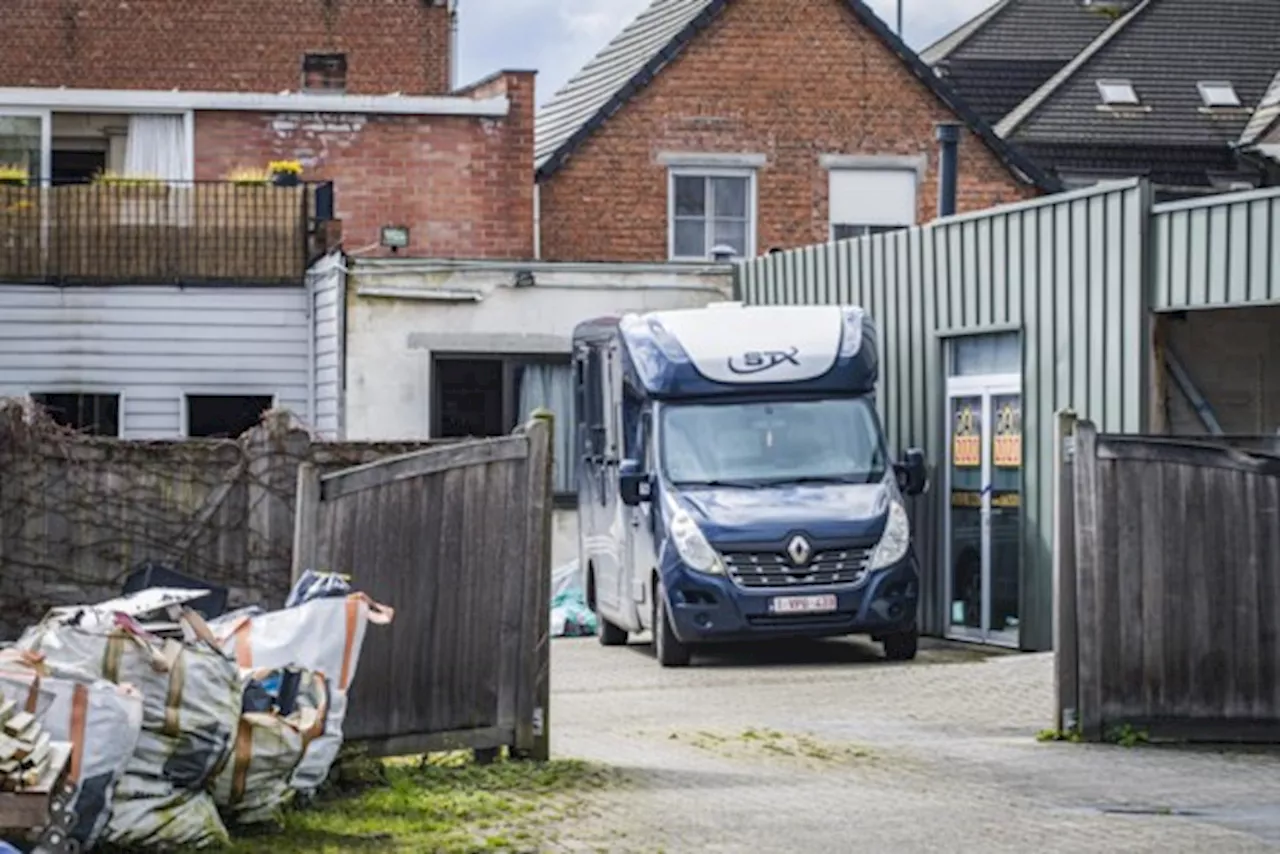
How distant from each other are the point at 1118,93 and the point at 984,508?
91.8 feet

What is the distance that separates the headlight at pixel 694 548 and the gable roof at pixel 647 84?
57.1 ft

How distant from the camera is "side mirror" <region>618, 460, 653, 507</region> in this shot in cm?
2388

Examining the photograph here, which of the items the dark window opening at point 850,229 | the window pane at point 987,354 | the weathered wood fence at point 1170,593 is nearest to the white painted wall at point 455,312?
the window pane at point 987,354

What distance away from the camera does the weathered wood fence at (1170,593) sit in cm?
1553

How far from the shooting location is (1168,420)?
76.4ft

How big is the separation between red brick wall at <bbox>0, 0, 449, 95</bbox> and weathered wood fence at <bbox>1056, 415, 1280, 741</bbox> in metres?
34.2

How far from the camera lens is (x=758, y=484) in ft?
77.3

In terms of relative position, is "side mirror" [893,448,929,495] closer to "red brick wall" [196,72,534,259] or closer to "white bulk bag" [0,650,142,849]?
"white bulk bag" [0,650,142,849]

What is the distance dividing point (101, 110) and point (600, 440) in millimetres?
15003

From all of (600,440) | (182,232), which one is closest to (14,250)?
(182,232)

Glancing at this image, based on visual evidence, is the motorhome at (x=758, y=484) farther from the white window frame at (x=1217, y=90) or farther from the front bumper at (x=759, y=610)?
the white window frame at (x=1217, y=90)

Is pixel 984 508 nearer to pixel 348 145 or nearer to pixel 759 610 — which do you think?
pixel 759 610

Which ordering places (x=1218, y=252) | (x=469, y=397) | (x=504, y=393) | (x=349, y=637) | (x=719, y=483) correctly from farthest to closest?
(x=469, y=397), (x=504, y=393), (x=719, y=483), (x=1218, y=252), (x=349, y=637)

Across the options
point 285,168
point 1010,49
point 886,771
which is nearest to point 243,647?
point 886,771
